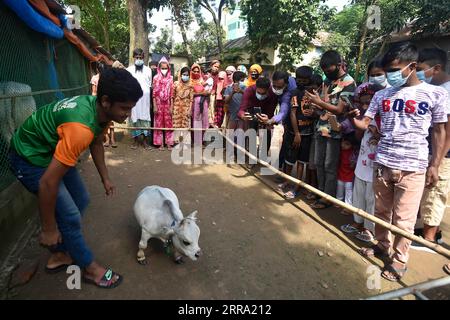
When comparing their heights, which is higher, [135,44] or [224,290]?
Result: [135,44]

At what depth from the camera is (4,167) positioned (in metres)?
3.21

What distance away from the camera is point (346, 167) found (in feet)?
13.1

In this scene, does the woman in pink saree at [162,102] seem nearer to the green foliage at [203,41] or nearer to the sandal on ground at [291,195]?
A: the sandal on ground at [291,195]

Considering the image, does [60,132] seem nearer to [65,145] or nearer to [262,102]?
[65,145]

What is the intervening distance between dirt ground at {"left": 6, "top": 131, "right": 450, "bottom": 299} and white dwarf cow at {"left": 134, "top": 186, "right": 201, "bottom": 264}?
0.30 meters

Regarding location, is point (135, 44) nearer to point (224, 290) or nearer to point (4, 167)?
point (4, 167)

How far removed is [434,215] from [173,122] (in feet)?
18.9

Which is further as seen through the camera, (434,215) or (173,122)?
(173,122)

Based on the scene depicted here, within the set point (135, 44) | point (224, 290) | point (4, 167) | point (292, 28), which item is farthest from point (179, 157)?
point (292, 28)

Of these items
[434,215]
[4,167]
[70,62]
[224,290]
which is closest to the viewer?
[224,290]

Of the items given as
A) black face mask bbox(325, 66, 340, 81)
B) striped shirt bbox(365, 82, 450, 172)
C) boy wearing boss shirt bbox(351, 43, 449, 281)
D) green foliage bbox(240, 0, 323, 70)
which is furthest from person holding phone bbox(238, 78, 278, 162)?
green foliage bbox(240, 0, 323, 70)

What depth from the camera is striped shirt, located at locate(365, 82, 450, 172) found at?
2648 millimetres

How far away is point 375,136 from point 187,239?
2347 mm

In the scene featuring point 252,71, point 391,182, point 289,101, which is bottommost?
point 391,182
